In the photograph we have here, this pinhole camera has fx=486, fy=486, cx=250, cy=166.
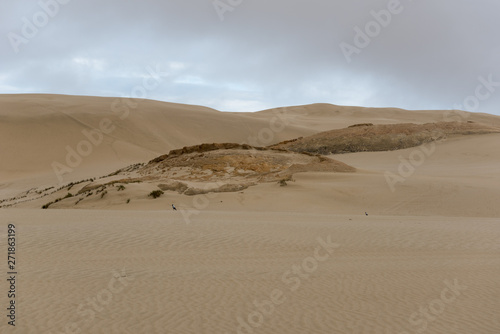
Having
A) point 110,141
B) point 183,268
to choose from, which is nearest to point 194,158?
point 183,268

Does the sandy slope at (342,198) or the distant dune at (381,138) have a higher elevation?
the distant dune at (381,138)

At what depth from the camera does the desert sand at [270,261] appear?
5.36 meters

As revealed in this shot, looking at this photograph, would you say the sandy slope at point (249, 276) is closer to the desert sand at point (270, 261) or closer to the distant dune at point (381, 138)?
the desert sand at point (270, 261)

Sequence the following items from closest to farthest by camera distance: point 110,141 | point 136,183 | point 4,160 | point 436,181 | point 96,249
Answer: point 96,249, point 136,183, point 436,181, point 4,160, point 110,141

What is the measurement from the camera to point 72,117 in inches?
1586

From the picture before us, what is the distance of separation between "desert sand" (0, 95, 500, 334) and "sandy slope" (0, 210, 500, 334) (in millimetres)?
24

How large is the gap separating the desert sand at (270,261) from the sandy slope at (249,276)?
2 centimetres

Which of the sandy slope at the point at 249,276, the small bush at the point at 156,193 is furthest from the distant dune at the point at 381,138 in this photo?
the sandy slope at the point at 249,276

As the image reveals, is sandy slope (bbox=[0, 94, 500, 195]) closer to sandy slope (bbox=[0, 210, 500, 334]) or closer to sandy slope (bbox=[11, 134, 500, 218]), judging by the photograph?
sandy slope (bbox=[11, 134, 500, 218])

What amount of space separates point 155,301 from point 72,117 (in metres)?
37.5

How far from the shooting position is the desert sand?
5.36 meters

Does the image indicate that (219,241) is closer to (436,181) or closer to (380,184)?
(380,184)

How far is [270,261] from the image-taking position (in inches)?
316

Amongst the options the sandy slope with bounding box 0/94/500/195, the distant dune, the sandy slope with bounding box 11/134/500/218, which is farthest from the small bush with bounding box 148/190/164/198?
the distant dune
